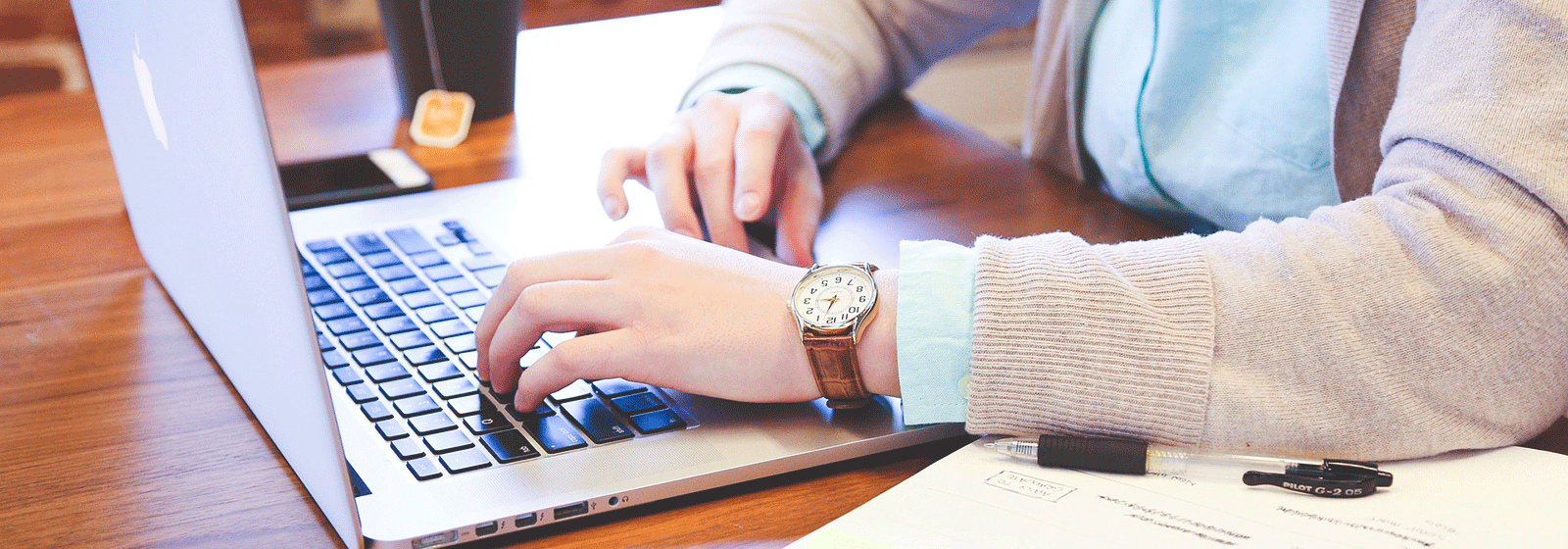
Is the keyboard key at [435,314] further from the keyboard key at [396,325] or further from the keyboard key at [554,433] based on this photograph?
the keyboard key at [554,433]

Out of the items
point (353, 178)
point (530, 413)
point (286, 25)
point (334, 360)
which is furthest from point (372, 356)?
point (286, 25)

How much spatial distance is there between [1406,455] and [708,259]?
348 millimetres

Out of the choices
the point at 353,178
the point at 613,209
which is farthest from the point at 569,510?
the point at 353,178

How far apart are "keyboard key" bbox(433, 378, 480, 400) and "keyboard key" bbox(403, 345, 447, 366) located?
0.03 metres

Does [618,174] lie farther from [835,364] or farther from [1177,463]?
[1177,463]

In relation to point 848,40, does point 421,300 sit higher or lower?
lower

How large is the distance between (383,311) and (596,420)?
21 centimetres

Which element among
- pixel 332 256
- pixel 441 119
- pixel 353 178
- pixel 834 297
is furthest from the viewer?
pixel 441 119

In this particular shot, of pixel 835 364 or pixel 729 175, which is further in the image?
pixel 729 175

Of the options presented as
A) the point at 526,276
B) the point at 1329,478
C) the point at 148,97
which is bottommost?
the point at 1329,478

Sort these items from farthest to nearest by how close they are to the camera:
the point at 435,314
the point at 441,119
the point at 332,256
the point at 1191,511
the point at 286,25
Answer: the point at 286,25
the point at 441,119
the point at 332,256
the point at 435,314
the point at 1191,511

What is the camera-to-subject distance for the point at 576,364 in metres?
0.56

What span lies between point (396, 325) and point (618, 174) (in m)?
0.22

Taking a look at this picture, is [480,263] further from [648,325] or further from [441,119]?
[441,119]
